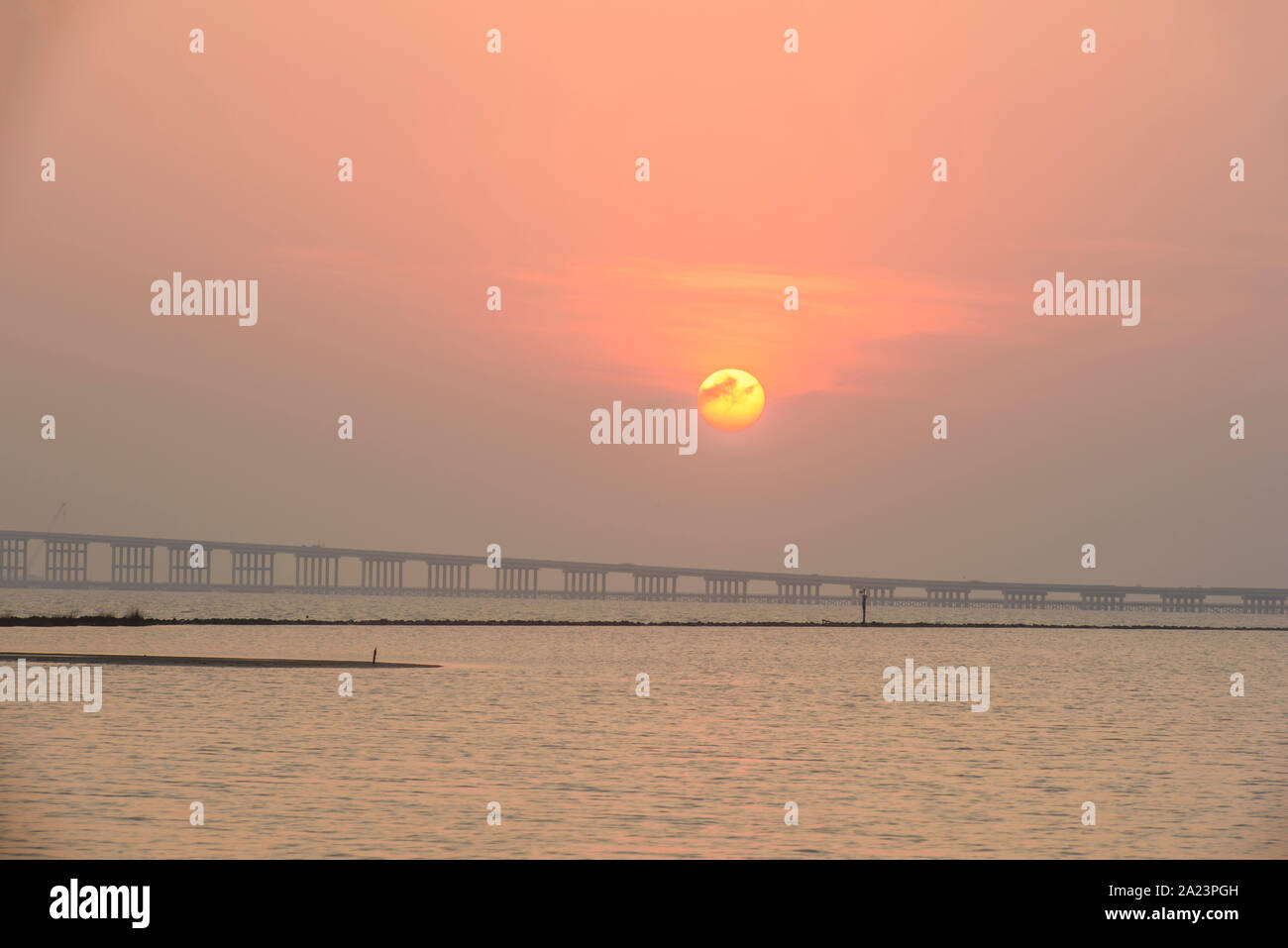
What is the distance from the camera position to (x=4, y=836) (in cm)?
3556

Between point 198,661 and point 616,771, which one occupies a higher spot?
point 198,661

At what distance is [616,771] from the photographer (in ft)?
177

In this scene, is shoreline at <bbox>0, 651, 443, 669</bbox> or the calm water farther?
shoreline at <bbox>0, 651, 443, 669</bbox>

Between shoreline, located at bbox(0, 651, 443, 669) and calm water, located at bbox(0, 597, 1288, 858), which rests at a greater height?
shoreline, located at bbox(0, 651, 443, 669)

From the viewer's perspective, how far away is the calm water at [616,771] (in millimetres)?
38406

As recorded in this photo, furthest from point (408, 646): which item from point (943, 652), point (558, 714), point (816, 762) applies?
point (816, 762)

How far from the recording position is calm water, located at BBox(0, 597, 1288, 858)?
3841 centimetres

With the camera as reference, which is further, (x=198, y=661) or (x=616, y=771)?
(x=198, y=661)
